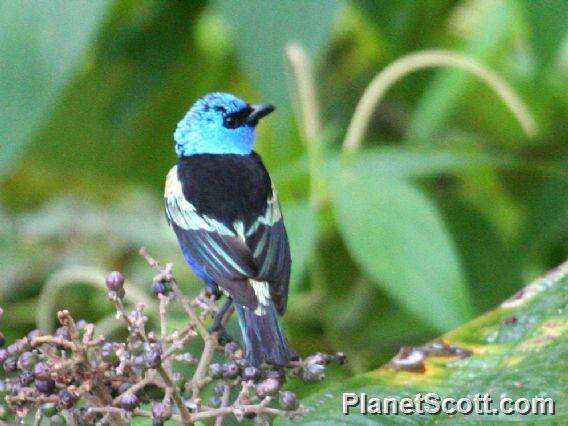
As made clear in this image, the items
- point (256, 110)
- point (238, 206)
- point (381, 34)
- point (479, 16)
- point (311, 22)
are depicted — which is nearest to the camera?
point (238, 206)

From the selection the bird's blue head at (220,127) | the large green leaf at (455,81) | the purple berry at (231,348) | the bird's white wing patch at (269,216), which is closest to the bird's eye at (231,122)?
the bird's blue head at (220,127)

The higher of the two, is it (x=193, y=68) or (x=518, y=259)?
(x=193, y=68)

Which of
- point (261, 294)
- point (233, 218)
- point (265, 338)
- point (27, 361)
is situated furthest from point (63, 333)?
point (233, 218)

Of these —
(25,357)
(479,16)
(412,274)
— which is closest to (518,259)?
(412,274)

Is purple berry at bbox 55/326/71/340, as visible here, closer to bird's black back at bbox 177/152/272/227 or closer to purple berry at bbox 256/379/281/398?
purple berry at bbox 256/379/281/398

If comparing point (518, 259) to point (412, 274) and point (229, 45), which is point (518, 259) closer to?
point (412, 274)

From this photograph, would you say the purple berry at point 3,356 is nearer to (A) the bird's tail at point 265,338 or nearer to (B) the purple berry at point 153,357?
(B) the purple berry at point 153,357
